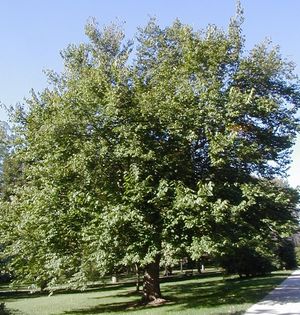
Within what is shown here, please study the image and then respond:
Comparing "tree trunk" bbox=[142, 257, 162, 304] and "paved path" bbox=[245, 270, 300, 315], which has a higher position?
"tree trunk" bbox=[142, 257, 162, 304]

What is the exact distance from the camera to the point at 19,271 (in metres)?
18.2

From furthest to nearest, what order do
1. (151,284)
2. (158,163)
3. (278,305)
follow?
(151,284), (158,163), (278,305)

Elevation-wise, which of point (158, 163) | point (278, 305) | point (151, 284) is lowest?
point (278, 305)

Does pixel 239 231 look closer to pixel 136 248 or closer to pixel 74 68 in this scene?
pixel 136 248

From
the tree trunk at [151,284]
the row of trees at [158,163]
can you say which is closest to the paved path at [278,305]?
the row of trees at [158,163]

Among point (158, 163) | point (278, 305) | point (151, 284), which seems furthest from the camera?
point (151, 284)

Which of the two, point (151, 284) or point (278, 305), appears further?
point (151, 284)

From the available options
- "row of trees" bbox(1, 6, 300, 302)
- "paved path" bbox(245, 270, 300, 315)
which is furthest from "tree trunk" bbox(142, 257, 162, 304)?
"paved path" bbox(245, 270, 300, 315)

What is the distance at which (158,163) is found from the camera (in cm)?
1605

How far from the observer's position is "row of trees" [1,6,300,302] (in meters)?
15.0

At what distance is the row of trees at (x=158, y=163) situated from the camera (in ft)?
49.1

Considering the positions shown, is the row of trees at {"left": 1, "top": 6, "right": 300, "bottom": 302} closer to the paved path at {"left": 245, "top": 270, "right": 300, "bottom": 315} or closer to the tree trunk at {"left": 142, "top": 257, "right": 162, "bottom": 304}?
the tree trunk at {"left": 142, "top": 257, "right": 162, "bottom": 304}

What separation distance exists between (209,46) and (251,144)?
14.5 feet

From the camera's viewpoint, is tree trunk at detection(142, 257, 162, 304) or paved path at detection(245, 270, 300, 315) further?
tree trunk at detection(142, 257, 162, 304)
